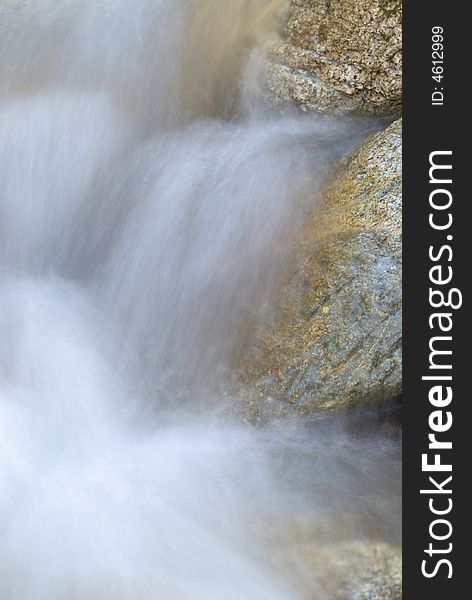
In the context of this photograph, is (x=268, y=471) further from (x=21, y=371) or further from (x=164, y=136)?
(x=164, y=136)

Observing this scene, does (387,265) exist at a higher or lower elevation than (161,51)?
lower

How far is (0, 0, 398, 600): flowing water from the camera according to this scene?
300 cm

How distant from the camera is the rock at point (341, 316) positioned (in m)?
3.29

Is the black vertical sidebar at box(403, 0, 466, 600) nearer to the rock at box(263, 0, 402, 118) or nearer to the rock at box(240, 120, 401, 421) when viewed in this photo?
the rock at box(240, 120, 401, 421)

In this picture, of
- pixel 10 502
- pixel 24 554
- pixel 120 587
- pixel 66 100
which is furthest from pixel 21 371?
pixel 66 100

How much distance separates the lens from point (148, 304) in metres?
3.76

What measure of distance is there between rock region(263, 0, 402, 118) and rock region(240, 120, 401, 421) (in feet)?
1.55

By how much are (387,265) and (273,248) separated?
0.52 meters

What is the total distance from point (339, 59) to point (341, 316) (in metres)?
1.35

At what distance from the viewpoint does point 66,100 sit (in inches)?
166

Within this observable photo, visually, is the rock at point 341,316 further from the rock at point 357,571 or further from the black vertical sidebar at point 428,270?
the rock at point 357,571

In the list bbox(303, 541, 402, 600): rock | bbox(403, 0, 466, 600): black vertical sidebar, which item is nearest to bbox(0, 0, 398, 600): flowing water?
bbox(303, 541, 402, 600): rock

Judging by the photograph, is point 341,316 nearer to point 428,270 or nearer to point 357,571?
point 428,270

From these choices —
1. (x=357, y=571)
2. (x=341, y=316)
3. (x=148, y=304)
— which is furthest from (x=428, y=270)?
(x=148, y=304)
